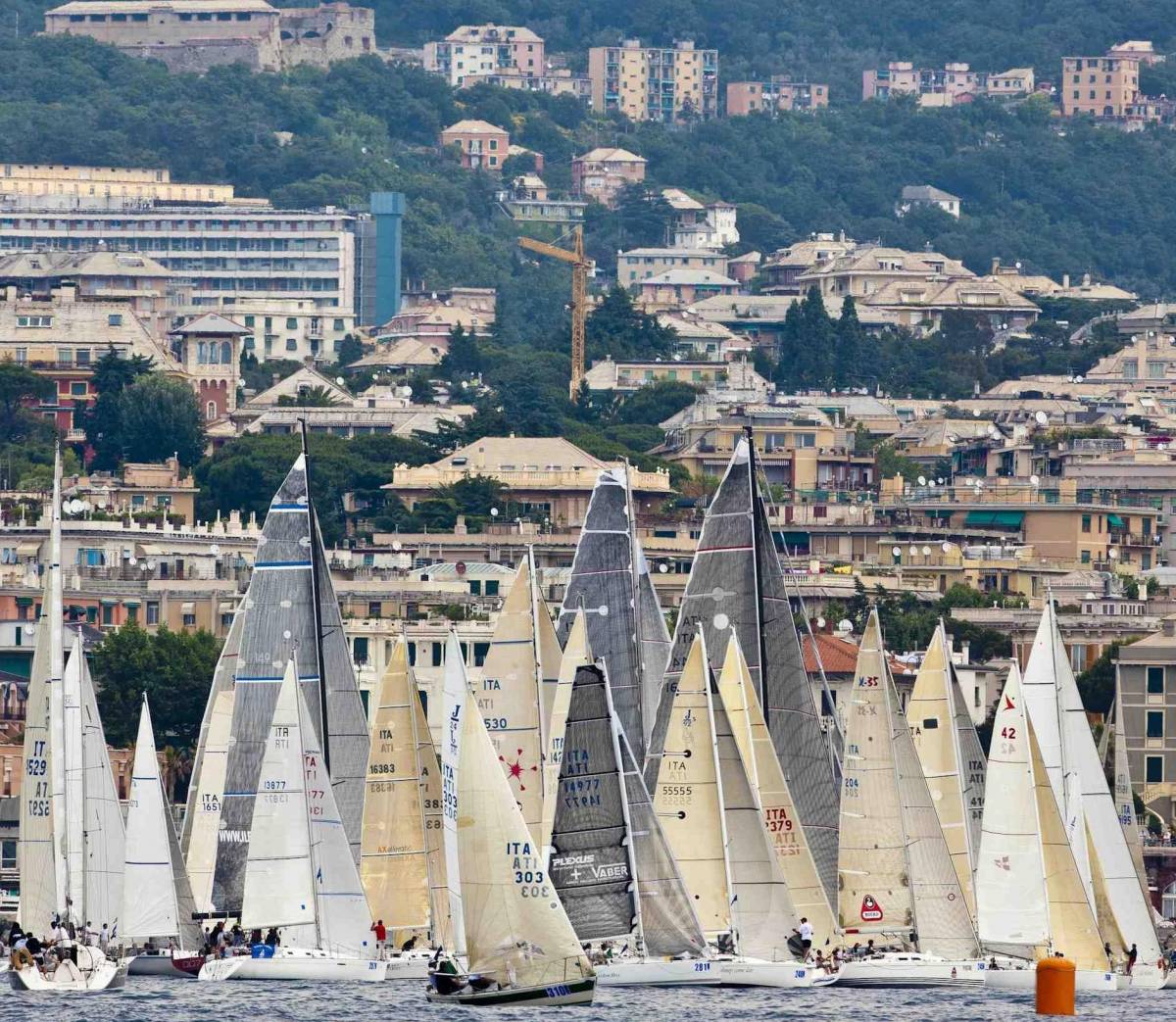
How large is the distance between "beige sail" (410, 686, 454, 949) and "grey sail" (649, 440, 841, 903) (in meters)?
4.10

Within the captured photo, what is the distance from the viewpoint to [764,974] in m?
66.9

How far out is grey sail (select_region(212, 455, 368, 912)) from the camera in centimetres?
7325

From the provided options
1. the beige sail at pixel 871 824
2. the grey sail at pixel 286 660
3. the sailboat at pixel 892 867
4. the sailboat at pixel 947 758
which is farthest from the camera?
the sailboat at pixel 947 758

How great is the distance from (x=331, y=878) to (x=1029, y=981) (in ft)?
32.7

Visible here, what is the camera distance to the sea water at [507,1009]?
64.9 metres

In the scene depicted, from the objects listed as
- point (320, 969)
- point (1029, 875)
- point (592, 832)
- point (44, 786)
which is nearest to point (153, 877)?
point (44, 786)

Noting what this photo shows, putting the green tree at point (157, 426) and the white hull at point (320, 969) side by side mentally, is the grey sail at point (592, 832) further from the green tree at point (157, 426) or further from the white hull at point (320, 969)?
the green tree at point (157, 426)

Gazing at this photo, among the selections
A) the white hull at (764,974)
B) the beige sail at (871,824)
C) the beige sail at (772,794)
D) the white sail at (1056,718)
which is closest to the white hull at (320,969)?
the white hull at (764,974)

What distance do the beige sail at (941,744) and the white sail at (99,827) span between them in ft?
38.6

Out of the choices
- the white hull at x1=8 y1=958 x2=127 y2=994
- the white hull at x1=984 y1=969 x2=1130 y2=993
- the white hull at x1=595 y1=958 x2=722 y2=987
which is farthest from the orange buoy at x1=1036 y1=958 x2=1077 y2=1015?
the white hull at x1=8 y1=958 x2=127 y2=994

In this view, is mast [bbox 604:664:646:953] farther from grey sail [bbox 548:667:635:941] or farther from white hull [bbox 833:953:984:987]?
white hull [bbox 833:953:984:987]

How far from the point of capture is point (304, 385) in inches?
7657

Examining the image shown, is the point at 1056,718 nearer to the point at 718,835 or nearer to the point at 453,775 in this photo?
the point at 718,835

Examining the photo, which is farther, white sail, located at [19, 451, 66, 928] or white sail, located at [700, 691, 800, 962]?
white sail, located at [19, 451, 66, 928]
